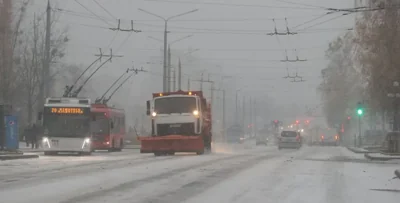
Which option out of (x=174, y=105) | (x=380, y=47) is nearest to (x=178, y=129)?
(x=174, y=105)

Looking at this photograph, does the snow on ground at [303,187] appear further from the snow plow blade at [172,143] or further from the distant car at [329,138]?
the distant car at [329,138]

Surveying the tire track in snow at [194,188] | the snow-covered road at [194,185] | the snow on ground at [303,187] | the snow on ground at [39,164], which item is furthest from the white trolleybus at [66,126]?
the tire track in snow at [194,188]

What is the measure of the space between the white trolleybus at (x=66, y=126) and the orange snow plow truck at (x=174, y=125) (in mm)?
3421

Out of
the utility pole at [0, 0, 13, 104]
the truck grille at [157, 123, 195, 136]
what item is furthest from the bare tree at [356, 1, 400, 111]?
the utility pole at [0, 0, 13, 104]

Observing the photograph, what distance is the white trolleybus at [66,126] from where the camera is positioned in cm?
3375

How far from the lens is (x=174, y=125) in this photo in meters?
32.8

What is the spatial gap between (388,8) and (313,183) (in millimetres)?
19533

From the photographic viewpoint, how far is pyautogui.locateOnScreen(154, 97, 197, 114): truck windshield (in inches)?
1299

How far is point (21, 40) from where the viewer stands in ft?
168

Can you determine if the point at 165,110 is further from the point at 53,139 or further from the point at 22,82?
the point at 22,82

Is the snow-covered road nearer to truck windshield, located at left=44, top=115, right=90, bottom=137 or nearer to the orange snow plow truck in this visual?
the orange snow plow truck

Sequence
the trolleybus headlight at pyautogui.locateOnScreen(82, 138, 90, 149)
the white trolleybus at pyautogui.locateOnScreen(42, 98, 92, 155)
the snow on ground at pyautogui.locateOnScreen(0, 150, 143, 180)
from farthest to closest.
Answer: the trolleybus headlight at pyautogui.locateOnScreen(82, 138, 90, 149) → the white trolleybus at pyautogui.locateOnScreen(42, 98, 92, 155) → the snow on ground at pyautogui.locateOnScreen(0, 150, 143, 180)

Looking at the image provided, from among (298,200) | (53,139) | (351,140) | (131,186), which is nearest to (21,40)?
(53,139)

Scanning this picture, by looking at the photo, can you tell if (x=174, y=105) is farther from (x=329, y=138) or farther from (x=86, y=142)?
(x=329, y=138)
